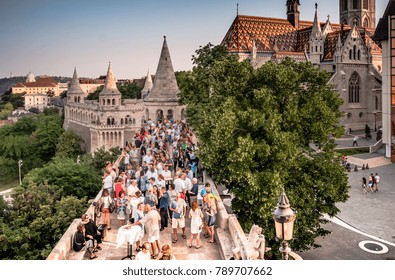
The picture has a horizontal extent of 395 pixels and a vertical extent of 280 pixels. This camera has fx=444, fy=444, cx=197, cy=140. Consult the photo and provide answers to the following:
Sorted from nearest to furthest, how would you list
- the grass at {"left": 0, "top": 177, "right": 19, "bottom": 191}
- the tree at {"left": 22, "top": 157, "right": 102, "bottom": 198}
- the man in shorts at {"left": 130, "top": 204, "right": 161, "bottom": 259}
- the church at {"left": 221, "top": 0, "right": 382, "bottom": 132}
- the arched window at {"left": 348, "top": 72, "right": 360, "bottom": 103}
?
the man in shorts at {"left": 130, "top": 204, "right": 161, "bottom": 259}
the tree at {"left": 22, "top": 157, "right": 102, "bottom": 198}
the grass at {"left": 0, "top": 177, "right": 19, "bottom": 191}
the church at {"left": 221, "top": 0, "right": 382, "bottom": 132}
the arched window at {"left": 348, "top": 72, "right": 360, "bottom": 103}

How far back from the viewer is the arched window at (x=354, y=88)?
90.5ft

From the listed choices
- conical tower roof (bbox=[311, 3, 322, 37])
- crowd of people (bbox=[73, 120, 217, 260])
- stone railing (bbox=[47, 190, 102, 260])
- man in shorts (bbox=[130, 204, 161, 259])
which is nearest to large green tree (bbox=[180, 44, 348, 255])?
crowd of people (bbox=[73, 120, 217, 260])

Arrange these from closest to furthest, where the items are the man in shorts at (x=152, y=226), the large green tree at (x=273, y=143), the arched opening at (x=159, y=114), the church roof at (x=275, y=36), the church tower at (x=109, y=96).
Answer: the man in shorts at (x=152, y=226), the large green tree at (x=273, y=143), the arched opening at (x=159, y=114), the church roof at (x=275, y=36), the church tower at (x=109, y=96)

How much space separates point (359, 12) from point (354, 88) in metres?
10.5

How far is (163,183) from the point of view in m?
7.07

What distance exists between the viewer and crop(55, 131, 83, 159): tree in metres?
32.5

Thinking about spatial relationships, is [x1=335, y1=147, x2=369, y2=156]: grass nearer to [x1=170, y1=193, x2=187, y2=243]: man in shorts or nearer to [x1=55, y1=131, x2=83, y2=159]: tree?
[x1=170, y1=193, x2=187, y2=243]: man in shorts

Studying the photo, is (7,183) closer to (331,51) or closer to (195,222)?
(331,51)

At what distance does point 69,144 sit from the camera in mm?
33594

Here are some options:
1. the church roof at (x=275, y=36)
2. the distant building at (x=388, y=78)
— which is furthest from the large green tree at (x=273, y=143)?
the church roof at (x=275, y=36)

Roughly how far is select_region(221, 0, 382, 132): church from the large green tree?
17307 mm

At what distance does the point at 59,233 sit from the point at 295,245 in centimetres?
490

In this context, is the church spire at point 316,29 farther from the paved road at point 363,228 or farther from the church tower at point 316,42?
the paved road at point 363,228
